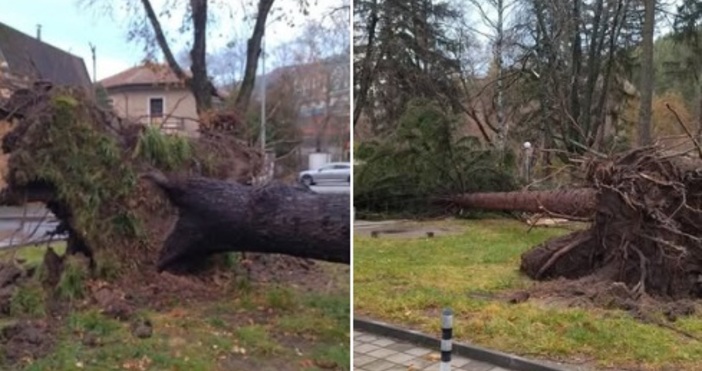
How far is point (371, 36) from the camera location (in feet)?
29.4

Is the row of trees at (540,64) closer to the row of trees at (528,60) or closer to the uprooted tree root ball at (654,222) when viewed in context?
the row of trees at (528,60)

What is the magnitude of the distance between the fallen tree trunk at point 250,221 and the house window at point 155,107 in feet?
1.54

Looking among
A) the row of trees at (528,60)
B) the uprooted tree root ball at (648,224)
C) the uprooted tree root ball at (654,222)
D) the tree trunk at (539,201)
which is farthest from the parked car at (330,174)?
the row of trees at (528,60)

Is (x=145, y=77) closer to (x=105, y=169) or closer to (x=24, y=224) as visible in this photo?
(x=105, y=169)

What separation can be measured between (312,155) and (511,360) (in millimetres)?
1192

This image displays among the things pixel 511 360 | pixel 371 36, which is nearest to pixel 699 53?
pixel 371 36

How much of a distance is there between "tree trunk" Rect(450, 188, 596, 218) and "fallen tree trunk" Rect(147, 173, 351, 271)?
75.7 inches

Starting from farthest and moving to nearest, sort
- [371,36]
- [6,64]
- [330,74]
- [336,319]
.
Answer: [371,36], [336,319], [6,64], [330,74]

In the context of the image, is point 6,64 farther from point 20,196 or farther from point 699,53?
point 699,53

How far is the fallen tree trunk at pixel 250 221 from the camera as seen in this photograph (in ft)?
9.18

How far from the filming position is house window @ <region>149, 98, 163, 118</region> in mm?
2827

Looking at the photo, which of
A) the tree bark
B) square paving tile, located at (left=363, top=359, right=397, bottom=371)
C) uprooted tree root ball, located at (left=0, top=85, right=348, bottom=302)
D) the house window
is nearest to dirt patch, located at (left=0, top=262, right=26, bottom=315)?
uprooted tree root ball, located at (left=0, top=85, right=348, bottom=302)

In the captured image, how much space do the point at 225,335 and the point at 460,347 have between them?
958mm

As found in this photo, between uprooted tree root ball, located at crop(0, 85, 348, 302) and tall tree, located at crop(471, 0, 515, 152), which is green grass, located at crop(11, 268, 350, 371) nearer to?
uprooted tree root ball, located at crop(0, 85, 348, 302)
